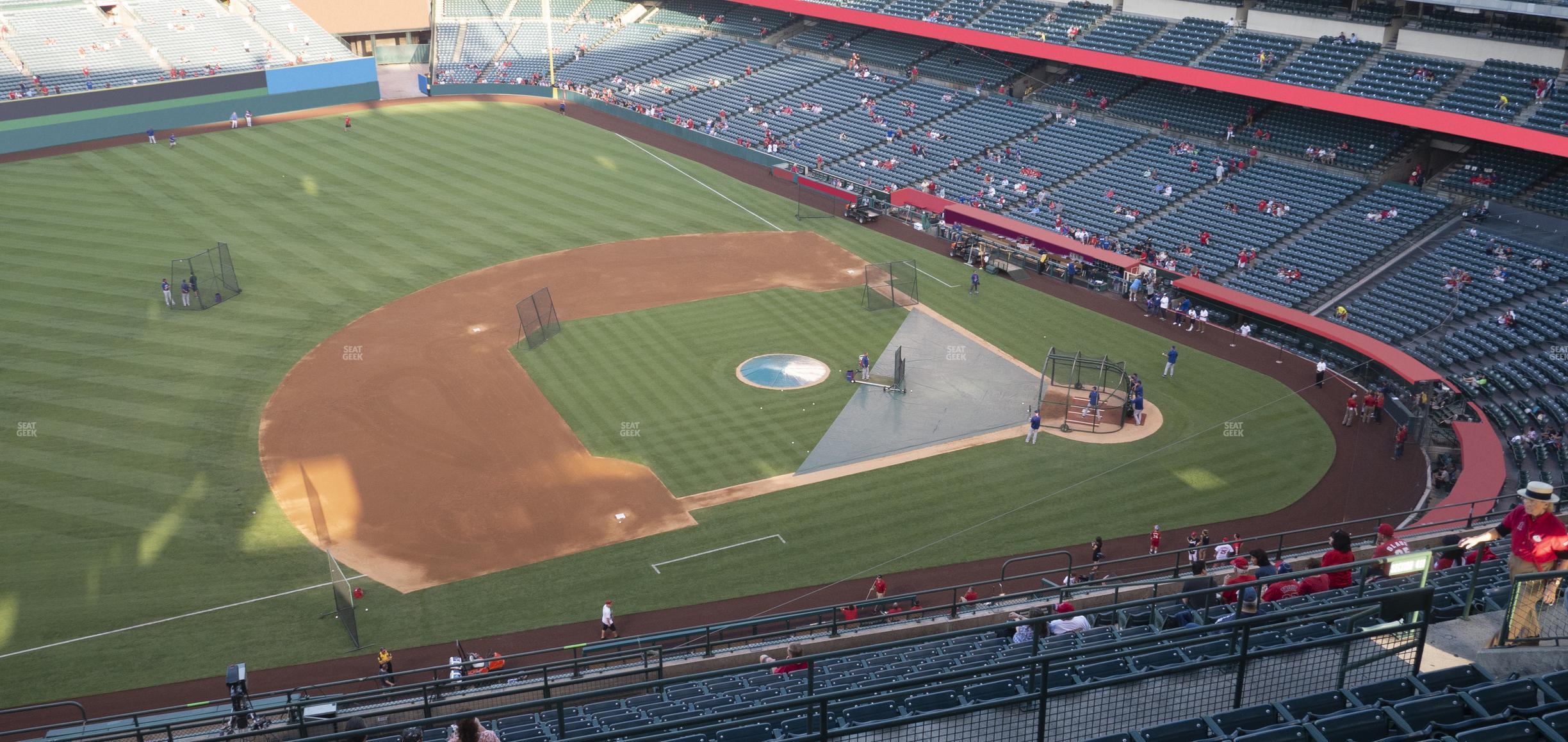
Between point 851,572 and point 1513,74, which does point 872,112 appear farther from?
point 851,572

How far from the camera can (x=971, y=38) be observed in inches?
2251

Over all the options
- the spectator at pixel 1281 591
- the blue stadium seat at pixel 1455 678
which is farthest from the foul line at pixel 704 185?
the blue stadium seat at pixel 1455 678

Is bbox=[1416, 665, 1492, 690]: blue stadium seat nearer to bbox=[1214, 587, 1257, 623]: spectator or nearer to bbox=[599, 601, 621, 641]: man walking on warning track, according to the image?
bbox=[1214, 587, 1257, 623]: spectator

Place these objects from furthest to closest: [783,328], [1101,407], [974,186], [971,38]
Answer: [971,38] < [974,186] < [783,328] < [1101,407]

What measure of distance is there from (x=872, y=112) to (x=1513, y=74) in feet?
98.8

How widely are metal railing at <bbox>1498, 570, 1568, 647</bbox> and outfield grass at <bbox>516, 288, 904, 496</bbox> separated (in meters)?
20.2

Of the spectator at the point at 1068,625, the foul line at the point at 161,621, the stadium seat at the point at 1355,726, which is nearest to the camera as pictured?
the stadium seat at the point at 1355,726

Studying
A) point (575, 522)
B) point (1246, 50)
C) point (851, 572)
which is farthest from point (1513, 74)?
point (575, 522)

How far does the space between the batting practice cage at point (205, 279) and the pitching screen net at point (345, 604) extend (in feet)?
71.2

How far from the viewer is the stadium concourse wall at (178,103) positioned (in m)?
57.8

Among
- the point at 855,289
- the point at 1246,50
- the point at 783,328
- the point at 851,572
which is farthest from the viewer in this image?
the point at 1246,50

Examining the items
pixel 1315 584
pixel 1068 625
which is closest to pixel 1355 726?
pixel 1315 584

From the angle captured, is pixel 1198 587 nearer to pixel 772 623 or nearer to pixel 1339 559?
pixel 1339 559

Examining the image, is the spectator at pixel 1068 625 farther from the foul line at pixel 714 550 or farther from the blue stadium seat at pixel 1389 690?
the foul line at pixel 714 550
